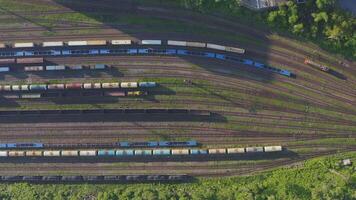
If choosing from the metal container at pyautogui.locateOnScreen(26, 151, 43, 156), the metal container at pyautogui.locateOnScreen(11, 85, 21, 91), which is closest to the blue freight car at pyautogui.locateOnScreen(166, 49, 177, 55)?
the metal container at pyautogui.locateOnScreen(11, 85, 21, 91)

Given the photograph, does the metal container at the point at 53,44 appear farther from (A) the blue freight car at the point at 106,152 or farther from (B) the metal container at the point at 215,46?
(B) the metal container at the point at 215,46

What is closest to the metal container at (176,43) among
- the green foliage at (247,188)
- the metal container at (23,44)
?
the green foliage at (247,188)

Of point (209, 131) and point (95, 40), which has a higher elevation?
point (95, 40)

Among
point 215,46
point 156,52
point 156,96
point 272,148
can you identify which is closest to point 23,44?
point 156,52

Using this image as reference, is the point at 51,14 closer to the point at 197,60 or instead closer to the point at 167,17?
the point at 167,17

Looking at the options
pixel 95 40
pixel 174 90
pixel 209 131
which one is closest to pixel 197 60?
pixel 174 90

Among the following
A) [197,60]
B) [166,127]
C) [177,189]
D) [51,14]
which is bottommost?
[177,189]
